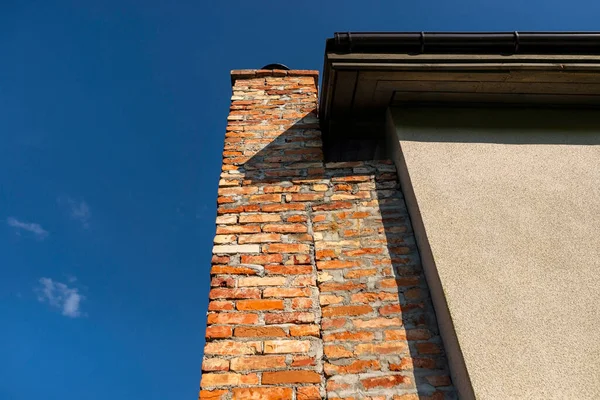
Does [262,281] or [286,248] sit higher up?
[286,248]

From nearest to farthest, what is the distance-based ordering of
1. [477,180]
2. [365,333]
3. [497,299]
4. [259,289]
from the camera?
1. [497,299]
2. [365,333]
3. [259,289]
4. [477,180]

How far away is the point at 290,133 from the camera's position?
361 cm

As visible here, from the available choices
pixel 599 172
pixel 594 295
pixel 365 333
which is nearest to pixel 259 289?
pixel 365 333

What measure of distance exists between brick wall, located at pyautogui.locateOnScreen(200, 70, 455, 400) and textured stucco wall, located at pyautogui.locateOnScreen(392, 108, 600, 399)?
0.76 feet

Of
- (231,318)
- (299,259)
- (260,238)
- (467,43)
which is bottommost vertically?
(231,318)

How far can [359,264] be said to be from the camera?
2.64 metres

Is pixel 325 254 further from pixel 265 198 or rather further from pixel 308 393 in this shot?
pixel 308 393

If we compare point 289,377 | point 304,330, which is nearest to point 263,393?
point 289,377

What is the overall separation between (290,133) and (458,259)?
1.82 meters

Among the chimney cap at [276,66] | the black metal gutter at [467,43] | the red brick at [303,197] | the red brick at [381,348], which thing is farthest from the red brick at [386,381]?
the chimney cap at [276,66]

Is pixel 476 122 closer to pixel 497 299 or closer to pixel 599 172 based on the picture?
pixel 599 172

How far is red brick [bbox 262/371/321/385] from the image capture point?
83.7 inches

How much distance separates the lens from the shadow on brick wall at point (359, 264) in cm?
216

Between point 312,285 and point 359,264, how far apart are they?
0.33 meters
